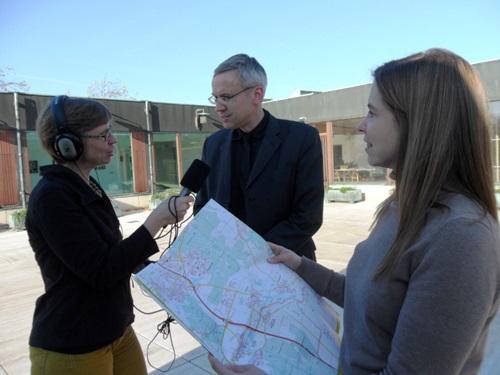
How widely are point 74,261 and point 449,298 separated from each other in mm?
1460

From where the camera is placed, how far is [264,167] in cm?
258

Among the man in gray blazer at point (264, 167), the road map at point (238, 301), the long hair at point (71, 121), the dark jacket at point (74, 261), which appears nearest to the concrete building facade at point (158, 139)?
the man in gray blazer at point (264, 167)

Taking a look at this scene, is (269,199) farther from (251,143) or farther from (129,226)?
(129,226)

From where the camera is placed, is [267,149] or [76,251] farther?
[267,149]

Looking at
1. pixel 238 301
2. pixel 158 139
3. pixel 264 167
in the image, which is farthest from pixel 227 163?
pixel 158 139

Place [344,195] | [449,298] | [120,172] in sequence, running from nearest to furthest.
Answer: [449,298] < [344,195] < [120,172]

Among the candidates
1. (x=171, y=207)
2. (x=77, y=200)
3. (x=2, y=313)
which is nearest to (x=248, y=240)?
(x=171, y=207)

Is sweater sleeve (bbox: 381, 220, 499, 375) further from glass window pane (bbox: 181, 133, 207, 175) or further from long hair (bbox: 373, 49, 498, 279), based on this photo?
glass window pane (bbox: 181, 133, 207, 175)

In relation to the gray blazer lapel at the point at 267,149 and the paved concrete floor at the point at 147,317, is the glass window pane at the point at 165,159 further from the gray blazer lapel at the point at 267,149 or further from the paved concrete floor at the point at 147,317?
the gray blazer lapel at the point at 267,149

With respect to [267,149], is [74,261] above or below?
below

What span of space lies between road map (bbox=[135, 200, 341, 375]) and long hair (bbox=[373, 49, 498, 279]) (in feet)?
1.56

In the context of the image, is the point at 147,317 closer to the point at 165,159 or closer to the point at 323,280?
the point at 323,280

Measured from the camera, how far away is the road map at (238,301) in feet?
4.63

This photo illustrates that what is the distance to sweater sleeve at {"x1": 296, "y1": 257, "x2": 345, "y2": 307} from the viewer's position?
1.78m
